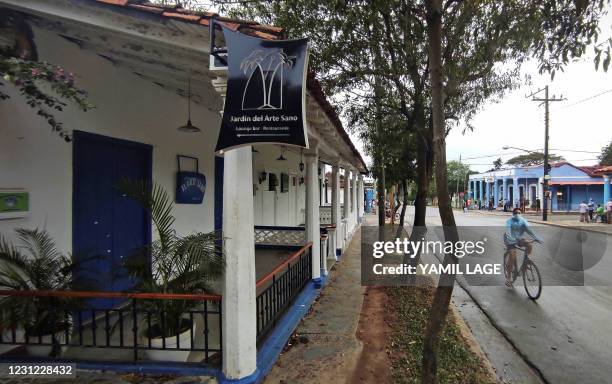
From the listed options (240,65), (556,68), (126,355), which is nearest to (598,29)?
(556,68)

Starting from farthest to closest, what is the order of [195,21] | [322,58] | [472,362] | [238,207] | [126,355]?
[322,58] → [472,362] → [126,355] → [238,207] → [195,21]

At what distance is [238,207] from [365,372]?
6.94 ft

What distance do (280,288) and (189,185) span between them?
2.31 meters

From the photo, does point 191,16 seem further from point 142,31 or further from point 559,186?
point 559,186

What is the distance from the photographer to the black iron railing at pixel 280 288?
4098 millimetres

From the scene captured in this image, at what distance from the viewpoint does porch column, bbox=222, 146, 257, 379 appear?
3.12m

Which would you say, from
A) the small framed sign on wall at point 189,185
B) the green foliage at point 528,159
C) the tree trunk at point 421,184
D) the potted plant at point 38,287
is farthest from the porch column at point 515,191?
the potted plant at point 38,287

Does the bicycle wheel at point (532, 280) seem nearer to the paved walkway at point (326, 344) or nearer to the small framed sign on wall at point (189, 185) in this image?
the paved walkway at point (326, 344)

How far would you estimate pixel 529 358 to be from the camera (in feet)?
13.8

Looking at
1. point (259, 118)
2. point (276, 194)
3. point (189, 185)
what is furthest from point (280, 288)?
point (276, 194)

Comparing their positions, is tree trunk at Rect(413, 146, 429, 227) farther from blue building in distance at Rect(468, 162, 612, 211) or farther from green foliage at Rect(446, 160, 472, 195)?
green foliage at Rect(446, 160, 472, 195)

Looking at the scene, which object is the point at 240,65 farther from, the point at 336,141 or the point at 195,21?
the point at 336,141

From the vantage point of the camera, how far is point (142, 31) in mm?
2979

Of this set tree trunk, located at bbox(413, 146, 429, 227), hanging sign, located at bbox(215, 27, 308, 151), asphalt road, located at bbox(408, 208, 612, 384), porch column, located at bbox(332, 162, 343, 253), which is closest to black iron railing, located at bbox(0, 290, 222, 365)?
hanging sign, located at bbox(215, 27, 308, 151)
